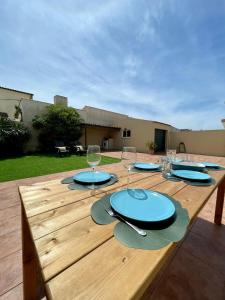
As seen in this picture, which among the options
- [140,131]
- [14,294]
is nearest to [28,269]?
[14,294]

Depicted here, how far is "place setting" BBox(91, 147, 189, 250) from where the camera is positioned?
604mm

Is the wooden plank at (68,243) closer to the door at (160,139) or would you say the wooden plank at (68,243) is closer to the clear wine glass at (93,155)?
the clear wine glass at (93,155)

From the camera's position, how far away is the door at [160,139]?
503 inches

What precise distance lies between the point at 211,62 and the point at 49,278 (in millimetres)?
7410

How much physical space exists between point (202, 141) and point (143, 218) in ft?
45.2

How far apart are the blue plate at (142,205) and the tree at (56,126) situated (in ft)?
31.2

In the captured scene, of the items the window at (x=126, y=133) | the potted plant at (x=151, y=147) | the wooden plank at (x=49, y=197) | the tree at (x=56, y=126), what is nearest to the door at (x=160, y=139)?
the potted plant at (x=151, y=147)

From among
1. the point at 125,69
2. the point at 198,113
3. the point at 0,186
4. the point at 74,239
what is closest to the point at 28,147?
the point at 0,186

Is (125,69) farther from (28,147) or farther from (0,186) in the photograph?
(28,147)

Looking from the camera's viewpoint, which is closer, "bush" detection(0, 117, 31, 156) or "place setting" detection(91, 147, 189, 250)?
"place setting" detection(91, 147, 189, 250)

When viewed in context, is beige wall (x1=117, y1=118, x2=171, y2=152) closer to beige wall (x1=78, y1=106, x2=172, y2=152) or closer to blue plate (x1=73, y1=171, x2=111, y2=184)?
beige wall (x1=78, y1=106, x2=172, y2=152)

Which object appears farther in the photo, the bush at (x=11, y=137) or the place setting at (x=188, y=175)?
the bush at (x=11, y=137)

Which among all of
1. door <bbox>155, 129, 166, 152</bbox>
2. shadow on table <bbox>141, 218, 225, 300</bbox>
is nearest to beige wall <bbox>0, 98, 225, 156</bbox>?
door <bbox>155, 129, 166, 152</bbox>

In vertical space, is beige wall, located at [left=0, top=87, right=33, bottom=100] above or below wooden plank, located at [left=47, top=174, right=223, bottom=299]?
above
